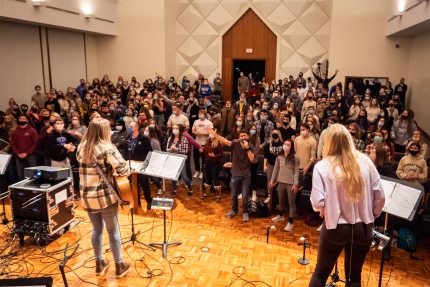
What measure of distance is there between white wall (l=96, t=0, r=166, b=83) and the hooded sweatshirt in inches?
451

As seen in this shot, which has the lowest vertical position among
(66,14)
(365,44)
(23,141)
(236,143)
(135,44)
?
(23,141)

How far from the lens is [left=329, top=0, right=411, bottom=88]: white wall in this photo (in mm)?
13289

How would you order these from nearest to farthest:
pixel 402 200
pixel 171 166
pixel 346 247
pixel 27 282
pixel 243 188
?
1. pixel 27 282
2. pixel 346 247
3. pixel 402 200
4. pixel 171 166
5. pixel 243 188

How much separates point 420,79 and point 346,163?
11.4 metres

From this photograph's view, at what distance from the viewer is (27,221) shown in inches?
188

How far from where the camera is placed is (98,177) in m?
3.41

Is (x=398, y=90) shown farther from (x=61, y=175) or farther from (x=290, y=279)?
(x=61, y=175)

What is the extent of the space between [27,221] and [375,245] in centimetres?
415

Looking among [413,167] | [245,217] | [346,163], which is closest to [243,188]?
[245,217]

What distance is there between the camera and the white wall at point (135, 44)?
15.0 metres

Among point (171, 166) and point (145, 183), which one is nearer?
point (171, 166)

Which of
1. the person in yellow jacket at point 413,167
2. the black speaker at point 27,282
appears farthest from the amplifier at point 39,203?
the person in yellow jacket at point 413,167

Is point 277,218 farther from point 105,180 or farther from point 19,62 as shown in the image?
point 19,62

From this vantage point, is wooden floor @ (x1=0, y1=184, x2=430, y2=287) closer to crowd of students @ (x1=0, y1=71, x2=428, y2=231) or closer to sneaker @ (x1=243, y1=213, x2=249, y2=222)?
sneaker @ (x1=243, y1=213, x2=249, y2=222)
